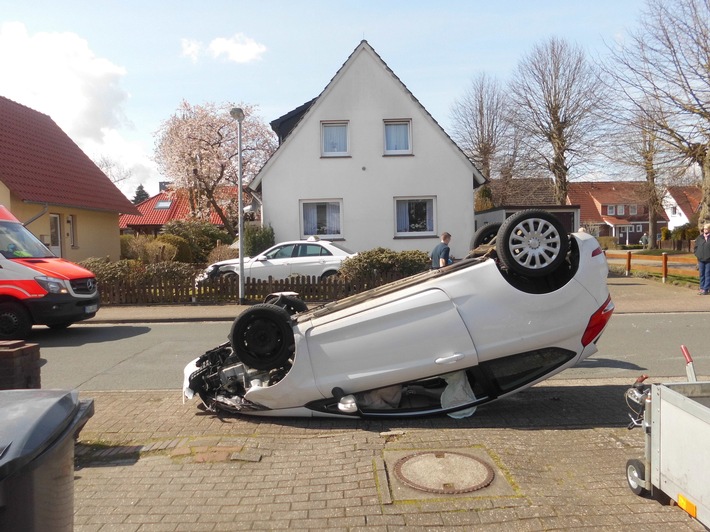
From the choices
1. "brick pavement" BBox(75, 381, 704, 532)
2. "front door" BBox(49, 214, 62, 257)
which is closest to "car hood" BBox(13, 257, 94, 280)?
"brick pavement" BBox(75, 381, 704, 532)

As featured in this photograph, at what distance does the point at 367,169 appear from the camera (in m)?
22.1

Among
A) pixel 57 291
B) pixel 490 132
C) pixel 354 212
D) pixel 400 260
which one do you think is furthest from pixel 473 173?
pixel 490 132

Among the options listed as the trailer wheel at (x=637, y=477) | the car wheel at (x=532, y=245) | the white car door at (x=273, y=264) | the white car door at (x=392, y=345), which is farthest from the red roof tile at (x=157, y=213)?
the trailer wheel at (x=637, y=477)

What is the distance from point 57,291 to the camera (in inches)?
435

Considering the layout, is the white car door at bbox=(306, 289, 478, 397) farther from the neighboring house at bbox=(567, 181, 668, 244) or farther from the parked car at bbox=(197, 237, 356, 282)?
the neighboring house at bbox=(567, 181, 668, 244)

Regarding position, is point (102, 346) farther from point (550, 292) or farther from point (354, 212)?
point (354, 212)

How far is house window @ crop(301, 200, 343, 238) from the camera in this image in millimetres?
22344

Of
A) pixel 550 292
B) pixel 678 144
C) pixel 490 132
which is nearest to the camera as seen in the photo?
pixel 550 292

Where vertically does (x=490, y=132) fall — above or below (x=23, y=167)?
above

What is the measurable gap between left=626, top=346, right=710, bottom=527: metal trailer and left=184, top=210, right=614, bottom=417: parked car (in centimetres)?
149

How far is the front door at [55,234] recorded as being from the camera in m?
22.4

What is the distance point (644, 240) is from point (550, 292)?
6008 centimetres

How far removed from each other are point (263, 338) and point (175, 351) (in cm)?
492

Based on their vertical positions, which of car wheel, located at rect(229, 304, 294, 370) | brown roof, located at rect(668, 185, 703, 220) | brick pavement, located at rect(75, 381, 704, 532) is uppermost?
brown roof, located at rect(668, 185, 703, 220)
